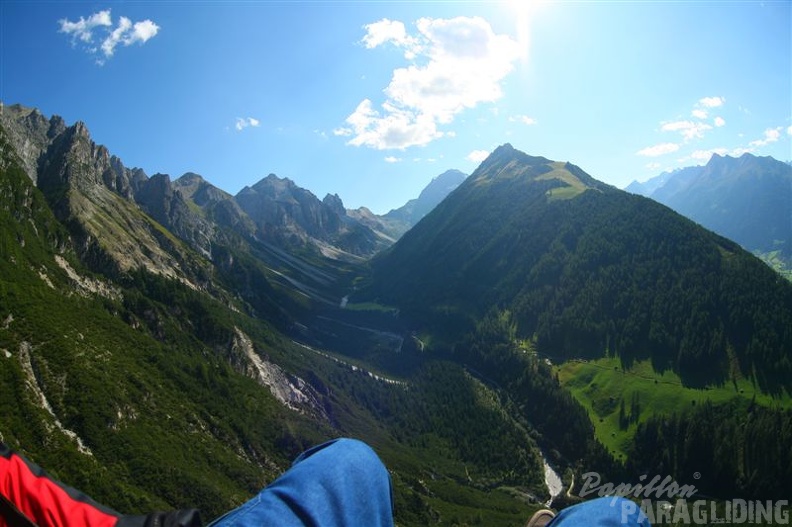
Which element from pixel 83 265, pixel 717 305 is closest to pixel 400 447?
pixel 83 265

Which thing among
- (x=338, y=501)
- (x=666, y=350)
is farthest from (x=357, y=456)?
(x=666, y=350)

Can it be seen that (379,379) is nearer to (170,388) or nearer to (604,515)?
(170,388)

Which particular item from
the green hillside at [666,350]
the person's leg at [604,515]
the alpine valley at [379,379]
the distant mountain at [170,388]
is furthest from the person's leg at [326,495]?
the green hillside at [666,350]

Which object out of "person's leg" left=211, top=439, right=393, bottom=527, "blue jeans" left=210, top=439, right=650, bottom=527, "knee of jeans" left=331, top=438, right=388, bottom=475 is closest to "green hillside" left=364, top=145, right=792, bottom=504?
"blue jeans" left=210, top=439, right=650, bottom=527

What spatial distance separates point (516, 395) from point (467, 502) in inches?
2109

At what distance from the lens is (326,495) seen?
6.51 meters

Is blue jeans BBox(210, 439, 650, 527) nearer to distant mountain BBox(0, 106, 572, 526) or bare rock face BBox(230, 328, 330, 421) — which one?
distant mountain BBox(0, 106, 572, 526)

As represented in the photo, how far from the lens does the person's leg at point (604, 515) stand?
746 centimetres

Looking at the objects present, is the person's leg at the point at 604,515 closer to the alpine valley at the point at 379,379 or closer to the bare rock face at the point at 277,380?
the alpine valley at the point at 379,379

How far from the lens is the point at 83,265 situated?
13450 centimetres

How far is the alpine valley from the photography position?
8438 cm

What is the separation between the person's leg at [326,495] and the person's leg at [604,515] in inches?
116

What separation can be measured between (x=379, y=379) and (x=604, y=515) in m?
177

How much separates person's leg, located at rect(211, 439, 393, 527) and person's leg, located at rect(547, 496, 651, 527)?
2949 mm
